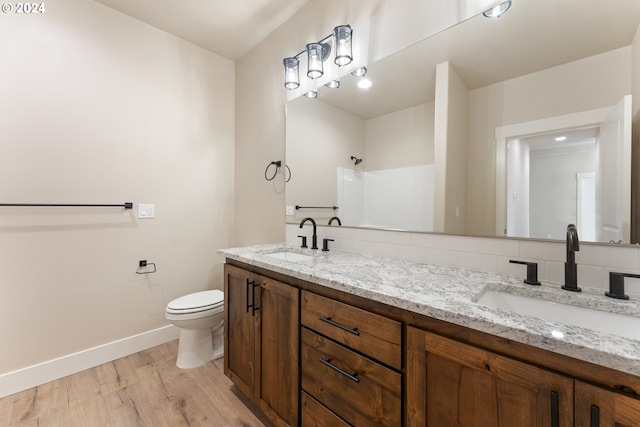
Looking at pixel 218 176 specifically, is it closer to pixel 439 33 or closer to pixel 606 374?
pixel 439 33

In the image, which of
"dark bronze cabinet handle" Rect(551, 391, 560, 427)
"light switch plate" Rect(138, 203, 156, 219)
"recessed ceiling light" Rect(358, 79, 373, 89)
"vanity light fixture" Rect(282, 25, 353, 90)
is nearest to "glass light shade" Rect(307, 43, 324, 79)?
"vanity light fixture" Rect(282, 25, 353, 90)

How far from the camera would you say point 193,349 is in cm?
208

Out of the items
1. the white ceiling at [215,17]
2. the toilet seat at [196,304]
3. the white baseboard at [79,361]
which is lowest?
the white baseboard at [79,361]

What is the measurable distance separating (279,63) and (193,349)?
8.06 feet

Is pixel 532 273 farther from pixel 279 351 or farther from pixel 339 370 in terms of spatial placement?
pixel 279 351

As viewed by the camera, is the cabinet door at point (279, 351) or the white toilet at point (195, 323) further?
the white toilet at point (195, 323)

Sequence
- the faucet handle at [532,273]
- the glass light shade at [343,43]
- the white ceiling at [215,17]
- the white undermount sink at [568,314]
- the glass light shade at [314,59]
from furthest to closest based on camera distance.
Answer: the white ceiling at [215,17] → the glass light shade at [314,59] → the glass light shade at [343,43] → the faucet handle at [532,273] → the white undermount sink at [568,314]

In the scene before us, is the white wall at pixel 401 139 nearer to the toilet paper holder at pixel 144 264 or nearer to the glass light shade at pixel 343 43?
the glass light shade at pixel 343 43

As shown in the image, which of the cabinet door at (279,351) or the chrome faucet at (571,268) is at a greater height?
the chrome faucet at (571,268)

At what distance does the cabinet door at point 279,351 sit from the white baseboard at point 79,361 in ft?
4.78

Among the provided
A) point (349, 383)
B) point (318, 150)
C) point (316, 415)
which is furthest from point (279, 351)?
point (318, 150)

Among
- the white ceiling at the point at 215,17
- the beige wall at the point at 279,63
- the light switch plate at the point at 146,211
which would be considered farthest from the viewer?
the light switch plate at the point at 146,211

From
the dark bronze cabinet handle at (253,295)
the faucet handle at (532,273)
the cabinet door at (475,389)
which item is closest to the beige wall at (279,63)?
the dark bronze cabinet handle at (253,295)

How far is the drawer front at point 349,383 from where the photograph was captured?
927mm
